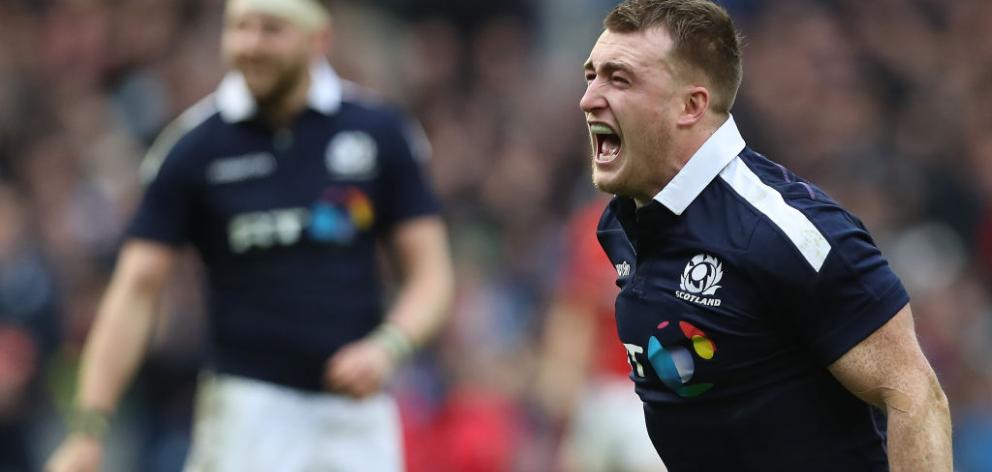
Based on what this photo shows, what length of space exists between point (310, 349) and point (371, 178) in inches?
29.0

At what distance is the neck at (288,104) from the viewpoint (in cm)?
676

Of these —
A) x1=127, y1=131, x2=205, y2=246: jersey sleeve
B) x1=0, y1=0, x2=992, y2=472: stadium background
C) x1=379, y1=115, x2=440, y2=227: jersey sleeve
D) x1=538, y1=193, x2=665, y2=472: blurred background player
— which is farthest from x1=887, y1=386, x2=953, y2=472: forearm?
x1=0, y1=0, x2=992, y2=472: stadium background

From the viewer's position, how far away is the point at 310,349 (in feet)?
21.8

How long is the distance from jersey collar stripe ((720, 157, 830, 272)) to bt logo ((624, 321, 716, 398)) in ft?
1.13

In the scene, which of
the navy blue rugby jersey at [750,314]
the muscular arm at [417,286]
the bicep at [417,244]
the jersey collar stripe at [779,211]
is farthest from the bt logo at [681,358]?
the bicep at [417,244]

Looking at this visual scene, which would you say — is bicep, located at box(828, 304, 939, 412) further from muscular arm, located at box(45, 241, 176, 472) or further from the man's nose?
muscular arm, located at box(45, 241, 176, 472)

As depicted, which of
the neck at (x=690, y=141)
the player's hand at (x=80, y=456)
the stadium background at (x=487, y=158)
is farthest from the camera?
the stadium background at (x=487, y=158)

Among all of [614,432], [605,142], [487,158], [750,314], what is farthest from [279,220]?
[487,158]

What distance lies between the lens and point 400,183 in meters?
6.95

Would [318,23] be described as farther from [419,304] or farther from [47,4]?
[47,4]

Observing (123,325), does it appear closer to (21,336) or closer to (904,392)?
(904,392)

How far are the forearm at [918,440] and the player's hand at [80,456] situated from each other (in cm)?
342

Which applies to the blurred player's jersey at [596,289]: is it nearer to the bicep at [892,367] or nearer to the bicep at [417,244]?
the bicep at [417,244]

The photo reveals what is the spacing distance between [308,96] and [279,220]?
0.53m
